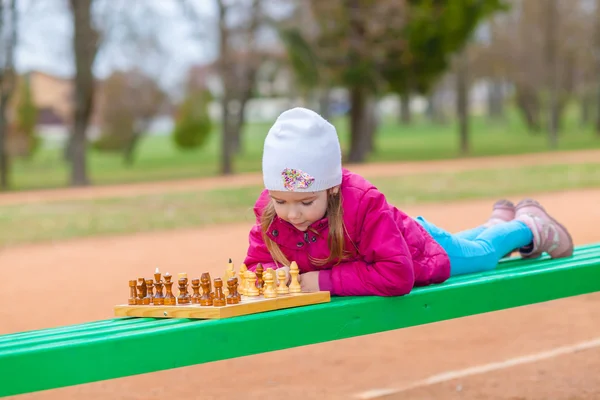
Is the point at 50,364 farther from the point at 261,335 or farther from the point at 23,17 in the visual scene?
the point at 23,17

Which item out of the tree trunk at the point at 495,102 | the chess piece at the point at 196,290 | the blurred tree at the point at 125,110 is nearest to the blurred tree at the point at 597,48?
the tree trunk at the point at 495,102

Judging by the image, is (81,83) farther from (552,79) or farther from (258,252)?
(258,252)

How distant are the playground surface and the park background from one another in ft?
0.07

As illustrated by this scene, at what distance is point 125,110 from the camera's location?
114 ft

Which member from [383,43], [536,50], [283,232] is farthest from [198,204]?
→ [536,50]

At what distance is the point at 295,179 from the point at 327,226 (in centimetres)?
31

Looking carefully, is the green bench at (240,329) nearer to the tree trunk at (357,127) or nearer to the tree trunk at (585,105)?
the tree trunk at (357,127)

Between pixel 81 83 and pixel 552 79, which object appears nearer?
pixel 81 83

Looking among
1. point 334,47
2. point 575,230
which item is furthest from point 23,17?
point 575,230

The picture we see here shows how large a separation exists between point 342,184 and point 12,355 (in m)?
1.54

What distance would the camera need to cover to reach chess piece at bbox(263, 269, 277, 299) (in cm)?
351

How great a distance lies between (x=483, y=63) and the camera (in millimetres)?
48000

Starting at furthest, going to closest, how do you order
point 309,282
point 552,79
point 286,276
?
point 552,79 → point 309,282 → point 286,276

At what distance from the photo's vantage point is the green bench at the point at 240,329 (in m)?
2.97
